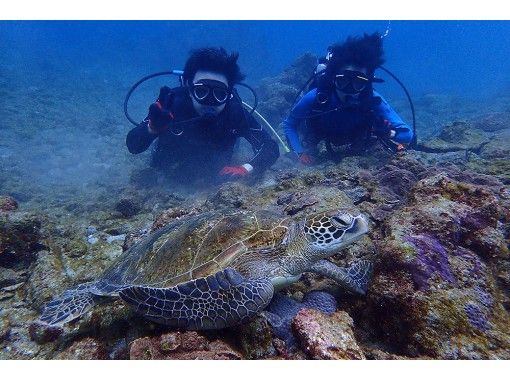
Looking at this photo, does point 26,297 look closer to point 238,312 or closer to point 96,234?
point 96,234

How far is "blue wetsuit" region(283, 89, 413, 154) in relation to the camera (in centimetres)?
565

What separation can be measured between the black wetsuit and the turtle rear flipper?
4.28 metres

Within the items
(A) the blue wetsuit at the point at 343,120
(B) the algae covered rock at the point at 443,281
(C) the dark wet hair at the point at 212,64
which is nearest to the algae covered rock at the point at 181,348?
(B) the algae covered rock at the point at 443,281

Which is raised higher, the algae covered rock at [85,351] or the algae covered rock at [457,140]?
the algae covered rock at [85,351]

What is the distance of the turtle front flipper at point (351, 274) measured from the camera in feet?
5.98

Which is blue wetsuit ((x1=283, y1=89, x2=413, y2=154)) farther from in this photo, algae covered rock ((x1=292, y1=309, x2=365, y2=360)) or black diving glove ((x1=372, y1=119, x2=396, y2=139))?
algae covered rock ((x1=292, y1=309, x2=365, y2=360))

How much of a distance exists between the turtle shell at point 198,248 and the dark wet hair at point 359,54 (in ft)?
14.5

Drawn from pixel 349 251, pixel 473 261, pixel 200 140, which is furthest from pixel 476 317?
pixel 200 140

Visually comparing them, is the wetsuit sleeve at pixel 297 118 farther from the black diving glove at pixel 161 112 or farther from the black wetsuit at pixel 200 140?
the black diving glove at pixel 161 112

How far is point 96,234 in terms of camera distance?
3.77 m

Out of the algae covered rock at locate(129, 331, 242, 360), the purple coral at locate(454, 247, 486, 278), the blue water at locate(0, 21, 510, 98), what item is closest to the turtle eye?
the purple coral at locate(454, 247, 486, 278)

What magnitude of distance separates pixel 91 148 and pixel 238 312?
37.5 feet

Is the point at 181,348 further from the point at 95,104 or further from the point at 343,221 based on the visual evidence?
the point at 95,104
